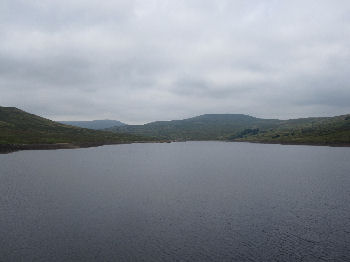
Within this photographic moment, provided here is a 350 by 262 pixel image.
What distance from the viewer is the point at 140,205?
60.7 metres

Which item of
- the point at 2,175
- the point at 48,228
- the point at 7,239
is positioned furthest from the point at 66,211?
the point at 2,175

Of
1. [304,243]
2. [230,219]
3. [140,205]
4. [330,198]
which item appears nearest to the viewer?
[304,243]

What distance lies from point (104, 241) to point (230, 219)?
23.4 m

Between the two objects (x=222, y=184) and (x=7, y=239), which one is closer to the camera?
(x=7, y=239)

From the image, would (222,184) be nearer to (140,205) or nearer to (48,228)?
(140,205)

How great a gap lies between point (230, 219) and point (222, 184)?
112 feet

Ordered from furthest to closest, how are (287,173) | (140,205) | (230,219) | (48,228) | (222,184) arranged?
(287,173) < (222,184) < (140,205) < (230,219) < (48,228)

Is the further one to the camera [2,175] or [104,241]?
[2,175]

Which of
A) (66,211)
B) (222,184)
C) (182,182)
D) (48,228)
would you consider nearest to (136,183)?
(182,182)

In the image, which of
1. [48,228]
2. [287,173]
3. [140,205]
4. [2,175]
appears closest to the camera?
[48,228]

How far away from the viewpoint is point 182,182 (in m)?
90.1

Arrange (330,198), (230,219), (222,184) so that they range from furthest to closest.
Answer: (222,184)
(330,198)
(230,219)

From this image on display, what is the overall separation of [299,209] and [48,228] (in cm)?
4932

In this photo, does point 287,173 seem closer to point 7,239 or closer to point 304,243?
point 304,243
